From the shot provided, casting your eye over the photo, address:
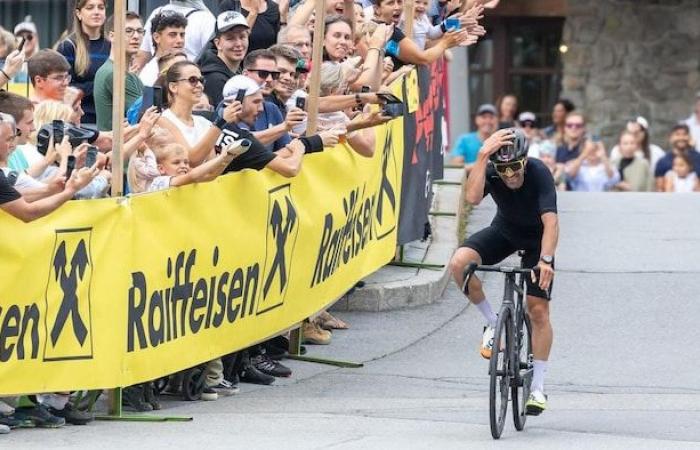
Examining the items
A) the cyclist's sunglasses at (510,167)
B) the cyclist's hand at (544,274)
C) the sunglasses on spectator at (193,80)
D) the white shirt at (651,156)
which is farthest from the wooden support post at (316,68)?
the white shirt at (651,156)

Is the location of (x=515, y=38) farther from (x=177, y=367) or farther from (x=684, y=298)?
(x=177, y=367)

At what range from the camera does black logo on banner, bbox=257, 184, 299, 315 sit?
453 inches

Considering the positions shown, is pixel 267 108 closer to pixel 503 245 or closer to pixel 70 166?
pixel 503 245

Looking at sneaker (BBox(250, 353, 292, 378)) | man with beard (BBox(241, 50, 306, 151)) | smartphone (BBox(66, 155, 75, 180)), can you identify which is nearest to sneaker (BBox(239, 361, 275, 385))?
sneaker (BBox(250, 353, 292, 378))

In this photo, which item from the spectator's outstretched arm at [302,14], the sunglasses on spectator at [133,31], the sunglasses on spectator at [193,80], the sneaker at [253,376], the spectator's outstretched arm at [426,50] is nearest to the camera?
the sunglasses on spectator at [193,80]

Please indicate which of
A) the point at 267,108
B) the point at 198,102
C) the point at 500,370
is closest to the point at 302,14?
the point at 267,108

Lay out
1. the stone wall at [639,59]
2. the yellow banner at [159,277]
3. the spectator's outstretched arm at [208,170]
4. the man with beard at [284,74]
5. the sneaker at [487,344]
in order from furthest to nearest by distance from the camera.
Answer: the stone wall at [639,59], the man with beard at [284,74], the sneaker at [487,344], the spectator's outstretched arm at [208,170], the yellow banner at [159,277]

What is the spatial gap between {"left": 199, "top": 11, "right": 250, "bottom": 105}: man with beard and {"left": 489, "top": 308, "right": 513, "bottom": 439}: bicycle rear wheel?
125 inches

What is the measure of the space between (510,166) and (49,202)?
2.66 m

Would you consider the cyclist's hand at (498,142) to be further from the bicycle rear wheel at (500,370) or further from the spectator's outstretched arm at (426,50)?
the spectator's outstretched arm at (426,50)

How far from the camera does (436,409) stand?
36.1 feet

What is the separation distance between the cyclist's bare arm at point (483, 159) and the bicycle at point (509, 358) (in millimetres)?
417

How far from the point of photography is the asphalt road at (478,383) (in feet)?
32.1

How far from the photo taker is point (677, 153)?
2308cm
